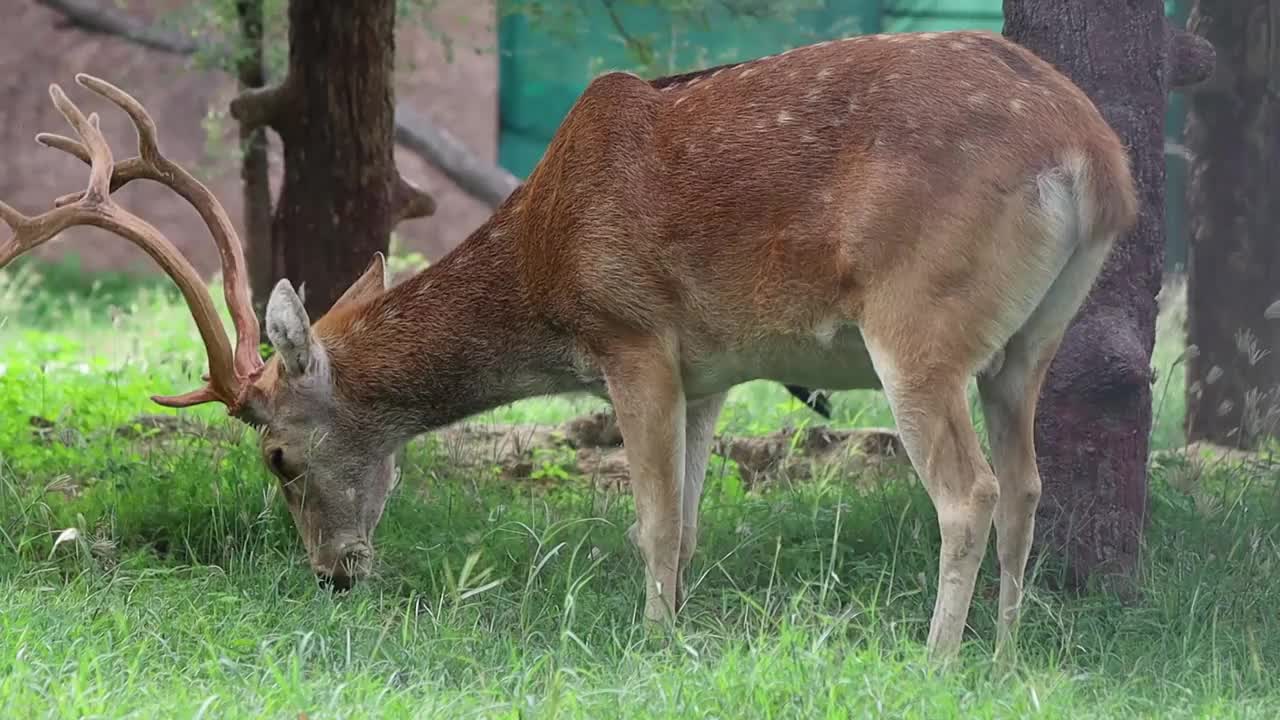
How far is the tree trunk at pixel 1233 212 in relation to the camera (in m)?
8.58

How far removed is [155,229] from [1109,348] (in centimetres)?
340

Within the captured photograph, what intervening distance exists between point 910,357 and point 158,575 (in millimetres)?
2846

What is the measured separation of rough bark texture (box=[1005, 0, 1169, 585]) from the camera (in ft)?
18.5

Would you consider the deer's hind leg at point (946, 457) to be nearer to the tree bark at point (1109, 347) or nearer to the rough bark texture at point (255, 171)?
the tree bark at point (1109, 347)

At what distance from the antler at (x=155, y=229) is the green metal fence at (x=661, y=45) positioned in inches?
223

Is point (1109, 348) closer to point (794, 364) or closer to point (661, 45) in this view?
point (794, 364)

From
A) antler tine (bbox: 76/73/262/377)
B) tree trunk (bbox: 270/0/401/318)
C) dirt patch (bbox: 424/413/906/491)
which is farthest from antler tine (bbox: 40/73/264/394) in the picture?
tree trunk (bbox: 270/0/401/318)

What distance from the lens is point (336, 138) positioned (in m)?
7.92

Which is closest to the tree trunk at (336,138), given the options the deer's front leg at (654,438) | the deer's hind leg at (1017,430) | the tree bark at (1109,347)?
the deer's front leg at (654,438)

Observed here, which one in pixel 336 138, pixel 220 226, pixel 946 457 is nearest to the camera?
pixel 946 457

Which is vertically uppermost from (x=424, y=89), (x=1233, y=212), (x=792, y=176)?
(x=792, y=176)

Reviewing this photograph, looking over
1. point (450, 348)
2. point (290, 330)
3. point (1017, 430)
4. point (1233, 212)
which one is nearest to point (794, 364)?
point (1017, 430)

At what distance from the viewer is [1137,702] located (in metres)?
4.50

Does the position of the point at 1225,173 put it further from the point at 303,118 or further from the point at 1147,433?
the point at 303,118
